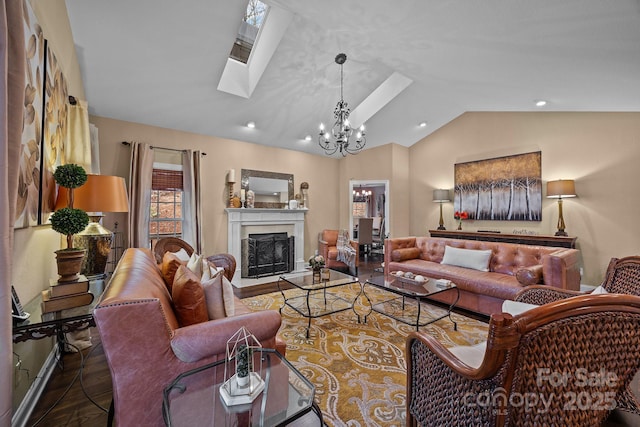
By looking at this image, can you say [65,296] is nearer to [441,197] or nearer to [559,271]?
[559,271]

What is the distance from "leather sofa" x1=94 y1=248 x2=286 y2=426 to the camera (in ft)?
3.53

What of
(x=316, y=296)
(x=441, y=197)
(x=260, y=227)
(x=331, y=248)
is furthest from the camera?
(x=331, y=248)

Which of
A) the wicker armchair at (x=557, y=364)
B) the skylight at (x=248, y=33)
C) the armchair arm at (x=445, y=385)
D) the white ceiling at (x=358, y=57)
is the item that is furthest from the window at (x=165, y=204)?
the wicker armchair at (x=557, y=364)

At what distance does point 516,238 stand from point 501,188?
1.00 m

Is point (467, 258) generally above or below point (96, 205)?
below

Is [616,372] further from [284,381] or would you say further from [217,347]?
[217,347]

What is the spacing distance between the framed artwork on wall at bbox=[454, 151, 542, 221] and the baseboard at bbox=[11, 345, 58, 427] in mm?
6127

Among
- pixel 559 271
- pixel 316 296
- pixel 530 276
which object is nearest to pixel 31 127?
pixel 316 296

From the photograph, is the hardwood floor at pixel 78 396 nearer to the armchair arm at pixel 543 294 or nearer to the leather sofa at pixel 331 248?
the armchair arm at pixel 543 294

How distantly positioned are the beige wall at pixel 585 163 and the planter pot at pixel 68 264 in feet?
19.2

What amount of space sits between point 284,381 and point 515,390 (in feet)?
3.08

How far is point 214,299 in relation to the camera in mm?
1615

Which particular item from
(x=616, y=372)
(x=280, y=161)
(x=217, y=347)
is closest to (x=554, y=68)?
(x=616, y=372)

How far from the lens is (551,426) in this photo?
2.87 feet
